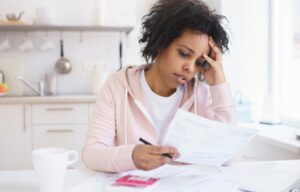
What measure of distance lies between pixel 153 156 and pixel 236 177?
11.1 inches

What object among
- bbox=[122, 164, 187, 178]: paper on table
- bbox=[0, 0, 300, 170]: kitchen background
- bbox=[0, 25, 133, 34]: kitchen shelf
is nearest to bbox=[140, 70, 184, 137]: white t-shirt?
bbox=[122, 164, 187, 178]: paper on table

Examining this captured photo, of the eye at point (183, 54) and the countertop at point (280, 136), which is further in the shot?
the countertop at point (280, 136)

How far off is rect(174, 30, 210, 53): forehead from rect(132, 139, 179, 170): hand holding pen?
38 cm

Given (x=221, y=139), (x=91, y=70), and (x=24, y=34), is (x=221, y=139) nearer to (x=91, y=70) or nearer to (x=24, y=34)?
(x=91, y=70)

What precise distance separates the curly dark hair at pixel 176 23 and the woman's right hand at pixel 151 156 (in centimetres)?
42

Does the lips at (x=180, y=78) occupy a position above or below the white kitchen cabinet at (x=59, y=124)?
above

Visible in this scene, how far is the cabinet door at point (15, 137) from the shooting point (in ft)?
9.58

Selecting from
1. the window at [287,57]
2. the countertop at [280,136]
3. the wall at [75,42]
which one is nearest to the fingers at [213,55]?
the countertop at [280,136]

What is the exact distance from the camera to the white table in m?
0.98

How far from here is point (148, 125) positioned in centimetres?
129

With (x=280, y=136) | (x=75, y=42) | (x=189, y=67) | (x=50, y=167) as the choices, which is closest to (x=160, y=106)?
(x=189, y=67)

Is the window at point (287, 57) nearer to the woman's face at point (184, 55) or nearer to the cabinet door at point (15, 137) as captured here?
the woman's face at point (184, 55)

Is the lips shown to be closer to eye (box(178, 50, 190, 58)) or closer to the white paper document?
eye (box(178, 50, 190, 58))

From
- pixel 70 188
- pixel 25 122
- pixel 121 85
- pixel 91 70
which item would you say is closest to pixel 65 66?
pixel 91 70
